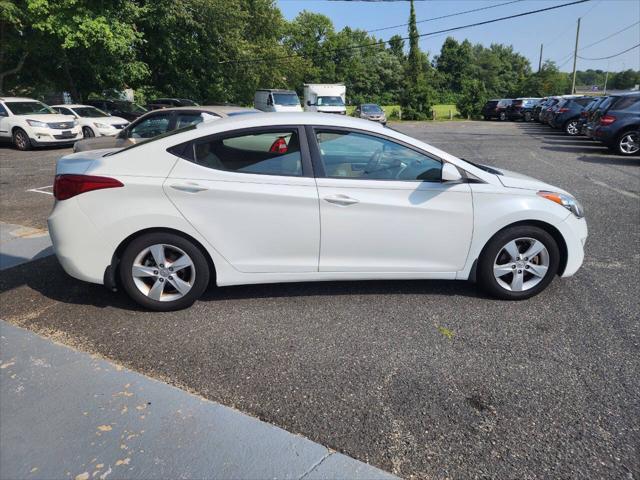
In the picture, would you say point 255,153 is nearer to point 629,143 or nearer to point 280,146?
point 280,146

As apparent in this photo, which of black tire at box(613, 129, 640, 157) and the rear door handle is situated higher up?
the rear door handle

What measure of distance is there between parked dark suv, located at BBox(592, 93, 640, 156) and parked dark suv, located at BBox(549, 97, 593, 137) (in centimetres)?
721

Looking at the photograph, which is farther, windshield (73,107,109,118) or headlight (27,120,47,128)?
windshield (73,107,109,118)

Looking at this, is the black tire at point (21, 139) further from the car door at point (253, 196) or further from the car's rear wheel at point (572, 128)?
the car's rear wheel at point (572, 128)

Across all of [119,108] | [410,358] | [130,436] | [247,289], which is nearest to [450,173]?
[410,358]

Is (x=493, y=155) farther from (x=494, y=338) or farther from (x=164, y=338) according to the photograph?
(x=164, y=338)

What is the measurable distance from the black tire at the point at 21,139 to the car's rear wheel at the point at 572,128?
20.8 m

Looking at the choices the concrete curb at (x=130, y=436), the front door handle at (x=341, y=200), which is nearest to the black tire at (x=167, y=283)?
the concrete curb at (x=130, y=436)

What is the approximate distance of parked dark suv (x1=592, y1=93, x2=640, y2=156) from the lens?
43.2 feet

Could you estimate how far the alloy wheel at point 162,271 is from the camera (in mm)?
3752

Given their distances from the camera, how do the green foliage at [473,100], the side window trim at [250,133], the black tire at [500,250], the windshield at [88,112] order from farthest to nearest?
the green foliage at [473,100] < the windshield at [88,112] < the black tire at [500,250] < the side window trim at [250,133]

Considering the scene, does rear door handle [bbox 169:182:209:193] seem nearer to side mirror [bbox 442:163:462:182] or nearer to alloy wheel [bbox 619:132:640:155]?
side mirror [bbox 442:163:462:182]

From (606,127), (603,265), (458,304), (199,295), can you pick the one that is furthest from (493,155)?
(199,295)

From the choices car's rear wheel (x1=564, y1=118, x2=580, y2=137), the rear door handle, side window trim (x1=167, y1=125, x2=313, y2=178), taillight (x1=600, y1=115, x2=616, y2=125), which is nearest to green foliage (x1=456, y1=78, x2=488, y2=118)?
car's rear wheel (x1=564, y1=118, x2=580, y2=137)
